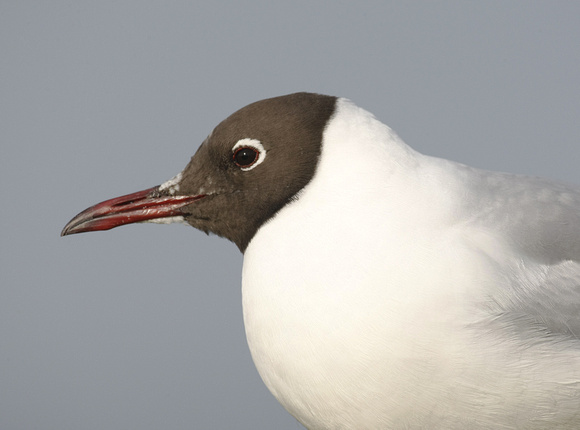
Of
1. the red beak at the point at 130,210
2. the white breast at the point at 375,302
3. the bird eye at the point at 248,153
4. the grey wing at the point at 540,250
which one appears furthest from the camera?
the red beak at the point at 130,210

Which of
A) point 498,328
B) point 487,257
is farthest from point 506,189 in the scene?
point 498,328

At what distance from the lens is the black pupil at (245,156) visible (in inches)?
124

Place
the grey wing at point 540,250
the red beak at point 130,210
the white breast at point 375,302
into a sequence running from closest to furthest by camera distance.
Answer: the white breast at point 375,302, the grey wing at point 540,250, the red beak at point 130,210

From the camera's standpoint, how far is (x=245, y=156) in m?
3.17

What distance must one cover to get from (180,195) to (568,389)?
178 centimetres

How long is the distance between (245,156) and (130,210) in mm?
636

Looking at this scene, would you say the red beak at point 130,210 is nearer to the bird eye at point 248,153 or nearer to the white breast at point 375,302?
the bird eye at point 248,153

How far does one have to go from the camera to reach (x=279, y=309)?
292 centimetres

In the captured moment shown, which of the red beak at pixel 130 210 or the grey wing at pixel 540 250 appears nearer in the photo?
the grey wing at pixel 540 250

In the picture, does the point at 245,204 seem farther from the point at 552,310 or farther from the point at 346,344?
the point at 552,310

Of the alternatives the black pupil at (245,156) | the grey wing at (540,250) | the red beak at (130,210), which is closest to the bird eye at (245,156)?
the black pupil at (245,156)

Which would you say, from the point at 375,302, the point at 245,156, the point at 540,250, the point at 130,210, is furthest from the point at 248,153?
the point at 540,250

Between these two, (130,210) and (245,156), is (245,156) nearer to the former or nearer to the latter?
(245,156)

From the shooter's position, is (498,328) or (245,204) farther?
(245,204)
